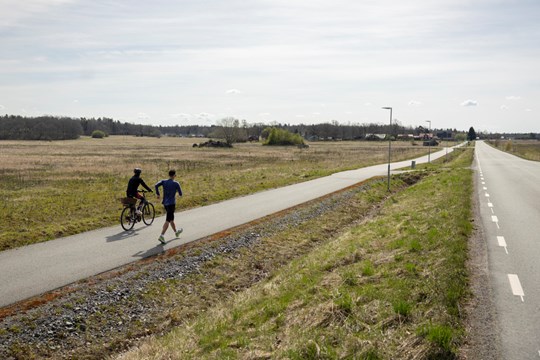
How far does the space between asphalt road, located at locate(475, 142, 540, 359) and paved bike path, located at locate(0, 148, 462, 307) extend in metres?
8.23

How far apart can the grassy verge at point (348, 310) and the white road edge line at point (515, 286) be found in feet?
2.82

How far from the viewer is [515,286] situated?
802 cm

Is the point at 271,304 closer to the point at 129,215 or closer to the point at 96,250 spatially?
the point at 96,250

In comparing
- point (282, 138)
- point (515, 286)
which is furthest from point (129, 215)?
point (282, 138)

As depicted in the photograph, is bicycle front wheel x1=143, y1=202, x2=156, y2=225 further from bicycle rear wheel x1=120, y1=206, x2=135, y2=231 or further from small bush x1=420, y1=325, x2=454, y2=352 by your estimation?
small bush x1=420, y1=325, x2=454, y2=352

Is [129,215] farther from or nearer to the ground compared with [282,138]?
nearer to the ground

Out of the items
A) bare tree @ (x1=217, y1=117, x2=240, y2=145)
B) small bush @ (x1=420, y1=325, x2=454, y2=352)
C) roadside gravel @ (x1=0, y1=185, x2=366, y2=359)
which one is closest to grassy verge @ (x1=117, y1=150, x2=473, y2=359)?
small bush @ (x1=420, y1=325, x2=454, y2=352)

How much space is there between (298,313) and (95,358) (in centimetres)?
351

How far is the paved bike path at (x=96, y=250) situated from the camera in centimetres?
917

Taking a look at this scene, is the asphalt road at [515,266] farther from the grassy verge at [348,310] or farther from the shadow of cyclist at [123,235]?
the shadow of cyclist at [123,235]

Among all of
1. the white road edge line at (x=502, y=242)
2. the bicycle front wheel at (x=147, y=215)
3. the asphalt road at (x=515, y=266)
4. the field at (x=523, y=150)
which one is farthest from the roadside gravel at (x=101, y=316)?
the field at (x=523, y=150)

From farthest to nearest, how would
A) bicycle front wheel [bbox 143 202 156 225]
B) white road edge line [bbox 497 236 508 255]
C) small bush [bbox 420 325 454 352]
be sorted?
bicycle front wheel [bbox 143 202 156 225] < white road edge line [bbox 497 236 508 255] < small bush [bbox 420 325 454 352]

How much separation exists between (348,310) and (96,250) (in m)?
7.49

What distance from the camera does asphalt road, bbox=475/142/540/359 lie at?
604 centimetres
